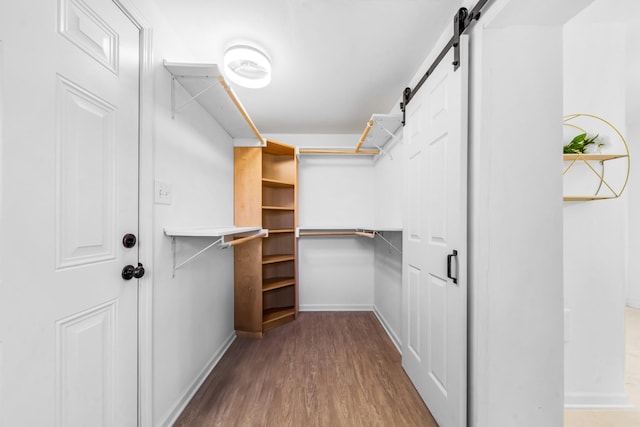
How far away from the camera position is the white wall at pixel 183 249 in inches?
51.2

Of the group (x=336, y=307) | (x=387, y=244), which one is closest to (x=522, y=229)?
(x=387, y=244)

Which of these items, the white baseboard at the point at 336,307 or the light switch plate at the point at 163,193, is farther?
the white baseboard at the point at 336,307

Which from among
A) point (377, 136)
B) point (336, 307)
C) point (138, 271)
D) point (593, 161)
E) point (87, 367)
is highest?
point (377, 136)

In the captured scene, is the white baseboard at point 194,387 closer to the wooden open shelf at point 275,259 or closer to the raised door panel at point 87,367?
the raised door panel at point 87,367

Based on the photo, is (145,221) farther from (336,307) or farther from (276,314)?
(336,307)

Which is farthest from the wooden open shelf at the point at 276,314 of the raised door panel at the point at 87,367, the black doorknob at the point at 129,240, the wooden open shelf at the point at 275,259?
the black doorknob at the point at 129,240

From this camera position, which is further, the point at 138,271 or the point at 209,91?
the point at 209,91

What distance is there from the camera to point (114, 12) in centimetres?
105

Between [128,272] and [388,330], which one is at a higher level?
[128,272]

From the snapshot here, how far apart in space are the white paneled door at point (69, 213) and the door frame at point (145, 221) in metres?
0.03

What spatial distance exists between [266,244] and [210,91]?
6.28ft

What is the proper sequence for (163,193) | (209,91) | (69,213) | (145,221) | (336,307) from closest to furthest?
(69,213)
(145,221)
(163,193)
(209,91)
(336,307)

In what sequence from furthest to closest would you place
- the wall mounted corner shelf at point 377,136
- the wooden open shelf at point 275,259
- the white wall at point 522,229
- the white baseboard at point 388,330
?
the wooden open shelf at point 275,259
the white baseboard at point 388,330
the wall mounted corner shelf at point 377,136
the white wall at point 522,229

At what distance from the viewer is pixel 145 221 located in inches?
47.3
